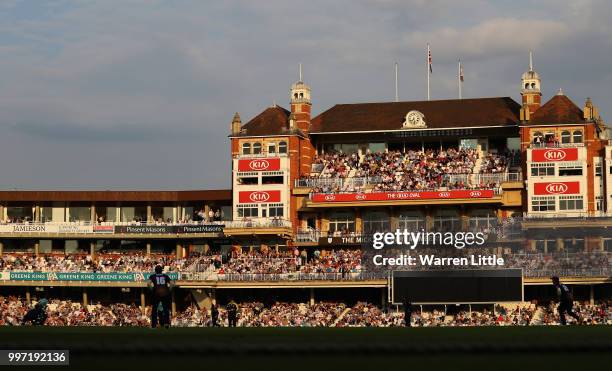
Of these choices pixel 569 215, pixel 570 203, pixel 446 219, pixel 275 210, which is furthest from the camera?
pixel 275 210

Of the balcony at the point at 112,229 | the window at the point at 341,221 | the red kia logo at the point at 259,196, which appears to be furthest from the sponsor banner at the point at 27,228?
the window at the point at 341,221

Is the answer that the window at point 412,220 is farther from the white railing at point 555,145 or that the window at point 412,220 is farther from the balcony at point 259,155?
the balcony at point 259,155

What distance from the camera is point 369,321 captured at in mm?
64188

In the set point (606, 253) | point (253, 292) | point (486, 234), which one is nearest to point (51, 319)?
point (253, 292)

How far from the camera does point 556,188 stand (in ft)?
233

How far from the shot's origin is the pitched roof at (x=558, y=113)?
72.8 metres

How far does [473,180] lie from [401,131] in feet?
24.1

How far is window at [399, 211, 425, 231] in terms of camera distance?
2897 inches

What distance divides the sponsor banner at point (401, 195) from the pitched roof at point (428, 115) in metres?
6.35

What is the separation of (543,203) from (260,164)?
2053cm

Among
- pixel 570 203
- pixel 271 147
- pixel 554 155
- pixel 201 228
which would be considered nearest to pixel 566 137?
pixel 554 155

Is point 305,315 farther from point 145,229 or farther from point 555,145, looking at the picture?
point 555,145

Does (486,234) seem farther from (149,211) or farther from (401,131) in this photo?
(149,211)

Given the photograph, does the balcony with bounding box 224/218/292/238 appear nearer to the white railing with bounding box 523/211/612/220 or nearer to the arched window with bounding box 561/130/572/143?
the white railing with bounding box 523/211/612/220
